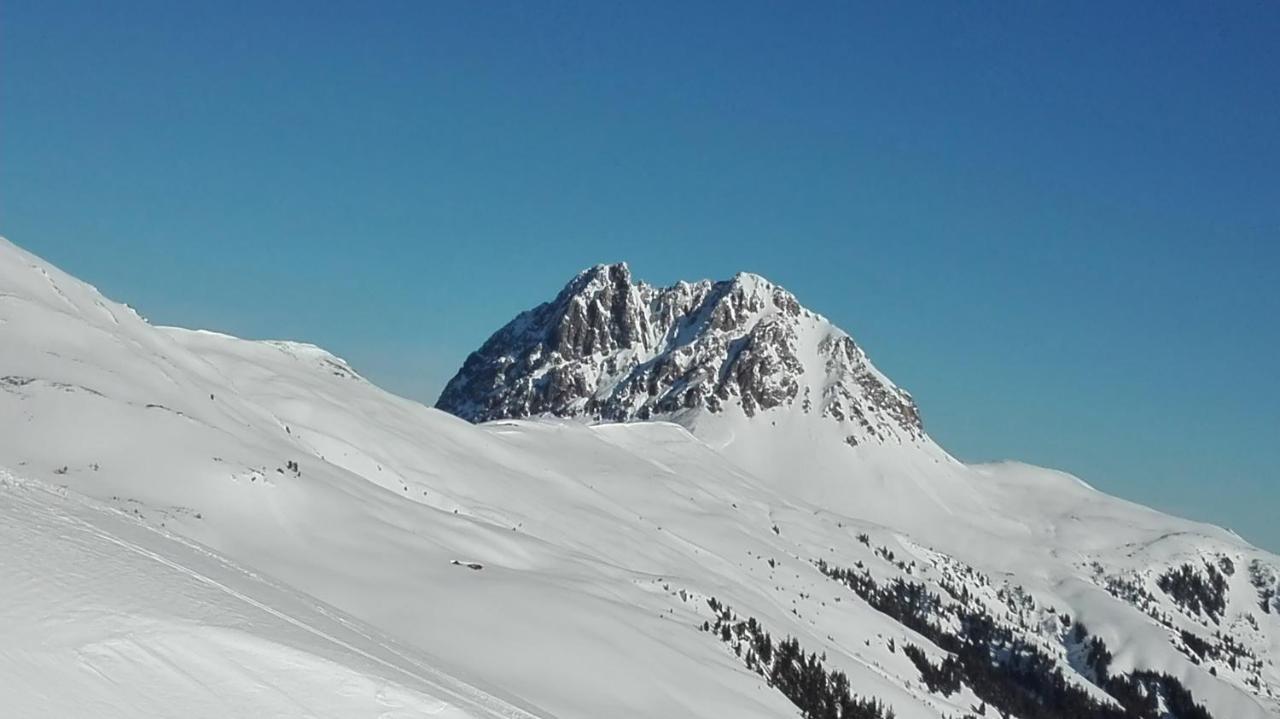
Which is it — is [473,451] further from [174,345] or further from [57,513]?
[57,513]

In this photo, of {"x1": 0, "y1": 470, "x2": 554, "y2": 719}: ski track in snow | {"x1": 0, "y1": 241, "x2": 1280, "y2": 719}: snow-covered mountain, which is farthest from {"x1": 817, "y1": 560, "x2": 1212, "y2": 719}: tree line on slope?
{"x1": 0, "y1": 470, "x2": 554, "y2": 719}: ski track in snow

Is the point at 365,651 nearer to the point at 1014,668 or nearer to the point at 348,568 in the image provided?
the point at 348,568

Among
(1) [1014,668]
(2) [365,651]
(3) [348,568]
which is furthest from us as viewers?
(1) [1014,668]

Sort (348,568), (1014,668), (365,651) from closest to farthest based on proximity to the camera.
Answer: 1. (365,651)
2. (348,568)
3. (1014,668)

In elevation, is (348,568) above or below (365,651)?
below

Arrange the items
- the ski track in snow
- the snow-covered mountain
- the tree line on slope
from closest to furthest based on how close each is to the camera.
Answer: the snow-covered mountain → the ski track in snow → the tree line on slope

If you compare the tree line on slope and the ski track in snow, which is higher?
the tree line on slope

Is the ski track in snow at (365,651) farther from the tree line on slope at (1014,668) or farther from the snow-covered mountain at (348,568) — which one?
the tree line on slope at (1014,668)

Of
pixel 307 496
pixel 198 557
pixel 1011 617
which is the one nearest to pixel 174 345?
pixel 307 496

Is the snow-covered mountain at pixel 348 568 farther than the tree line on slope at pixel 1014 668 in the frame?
No

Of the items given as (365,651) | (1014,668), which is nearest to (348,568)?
(365,651)

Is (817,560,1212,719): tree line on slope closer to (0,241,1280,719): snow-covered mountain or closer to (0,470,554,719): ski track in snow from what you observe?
(0,241,1280,719): snow-covered mountain

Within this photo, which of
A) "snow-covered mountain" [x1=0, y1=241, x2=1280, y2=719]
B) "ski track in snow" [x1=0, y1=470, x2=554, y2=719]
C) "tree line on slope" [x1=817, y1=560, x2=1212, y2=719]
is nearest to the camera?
"snow-covered mountain" [x1=0, y1=241, x2=1280, y2=719]

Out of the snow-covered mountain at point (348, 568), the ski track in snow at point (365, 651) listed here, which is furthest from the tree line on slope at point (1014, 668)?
the ski track in snow at point (365, 651)
